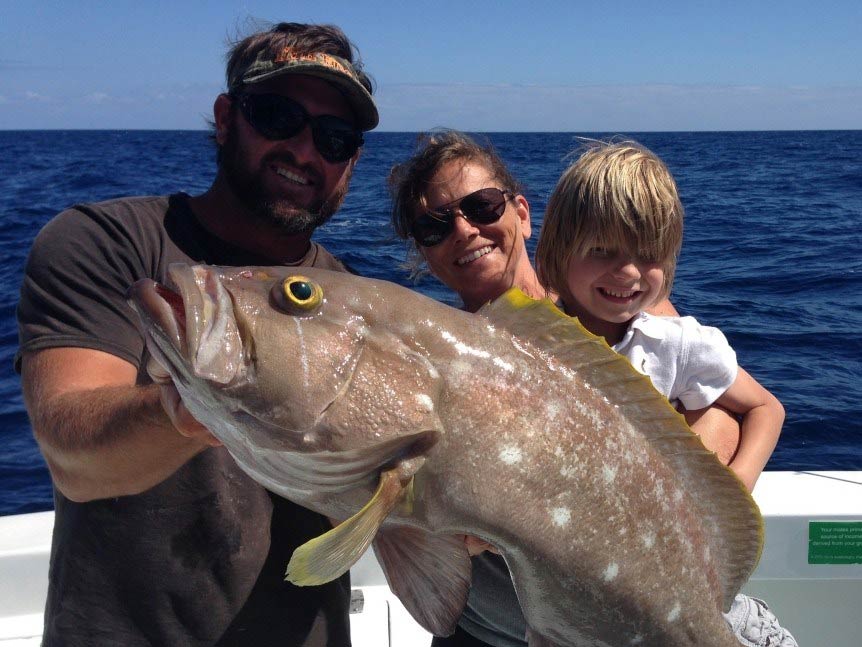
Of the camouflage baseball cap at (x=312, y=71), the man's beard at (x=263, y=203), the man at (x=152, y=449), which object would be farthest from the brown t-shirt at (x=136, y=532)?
the camouflage baseball cap at (x=312, y=71)

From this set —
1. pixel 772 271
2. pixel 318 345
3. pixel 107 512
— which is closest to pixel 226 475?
pixel 107 512

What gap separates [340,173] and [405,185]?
0.40 m

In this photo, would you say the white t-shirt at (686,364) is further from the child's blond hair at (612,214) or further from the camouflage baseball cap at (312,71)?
the camouflage baseball cap at (312,71)

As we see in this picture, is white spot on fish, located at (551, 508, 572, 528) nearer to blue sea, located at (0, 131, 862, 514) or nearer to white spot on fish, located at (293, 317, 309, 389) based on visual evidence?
white spot on fish, located at (293, 317, 309, 389)

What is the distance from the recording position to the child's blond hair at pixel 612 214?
313 centimetres

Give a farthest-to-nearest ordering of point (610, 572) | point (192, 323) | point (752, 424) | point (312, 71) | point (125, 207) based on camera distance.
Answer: point (312, 71) → point (752, 424) → point (125, 207) → point (610, 572) → point (192, 323)

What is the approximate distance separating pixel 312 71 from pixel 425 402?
1.85m

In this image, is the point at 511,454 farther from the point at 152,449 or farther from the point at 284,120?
the point at 284,120

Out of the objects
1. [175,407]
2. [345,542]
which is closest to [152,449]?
[175,407]

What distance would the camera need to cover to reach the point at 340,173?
3473mm

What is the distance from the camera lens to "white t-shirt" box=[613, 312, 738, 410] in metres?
3.04

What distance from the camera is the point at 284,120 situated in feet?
10.8

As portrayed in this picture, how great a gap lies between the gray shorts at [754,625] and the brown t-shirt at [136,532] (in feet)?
5.30

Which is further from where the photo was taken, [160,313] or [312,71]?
[312,71]
